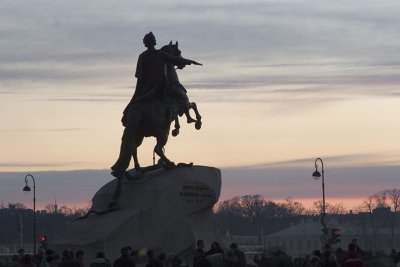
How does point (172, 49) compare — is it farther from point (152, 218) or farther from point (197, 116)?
point (152, 218)

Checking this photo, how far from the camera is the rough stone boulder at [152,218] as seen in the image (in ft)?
115

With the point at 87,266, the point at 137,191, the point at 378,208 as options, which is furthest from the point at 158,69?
the point at 378,208

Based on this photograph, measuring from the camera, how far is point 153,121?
120 ft

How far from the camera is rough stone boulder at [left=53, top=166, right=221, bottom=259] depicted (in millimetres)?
35031

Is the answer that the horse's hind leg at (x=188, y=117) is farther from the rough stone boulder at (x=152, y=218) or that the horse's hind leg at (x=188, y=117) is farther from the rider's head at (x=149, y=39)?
the rider's head at (x=149, y=39)

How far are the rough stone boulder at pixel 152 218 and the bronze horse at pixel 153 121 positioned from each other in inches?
20.2

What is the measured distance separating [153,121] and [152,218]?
2648 mm

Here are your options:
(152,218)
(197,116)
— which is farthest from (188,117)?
(152,218)

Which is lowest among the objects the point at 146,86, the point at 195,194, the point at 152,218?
the point at 152,218

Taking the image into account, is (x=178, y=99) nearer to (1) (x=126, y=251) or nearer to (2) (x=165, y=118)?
(2) (x=165, y=118)

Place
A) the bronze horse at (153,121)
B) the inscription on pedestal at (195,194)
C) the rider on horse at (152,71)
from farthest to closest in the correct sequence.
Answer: the rider on horse at (152,71) < the bronze horse at (153,121) < the inscription on pedestal at (195,194)

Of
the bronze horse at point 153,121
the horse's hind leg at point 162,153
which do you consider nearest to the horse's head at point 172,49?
the bronze horse at point 153,121

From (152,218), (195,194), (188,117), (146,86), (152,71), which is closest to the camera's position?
(152,218)

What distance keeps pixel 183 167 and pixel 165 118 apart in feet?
4.60
